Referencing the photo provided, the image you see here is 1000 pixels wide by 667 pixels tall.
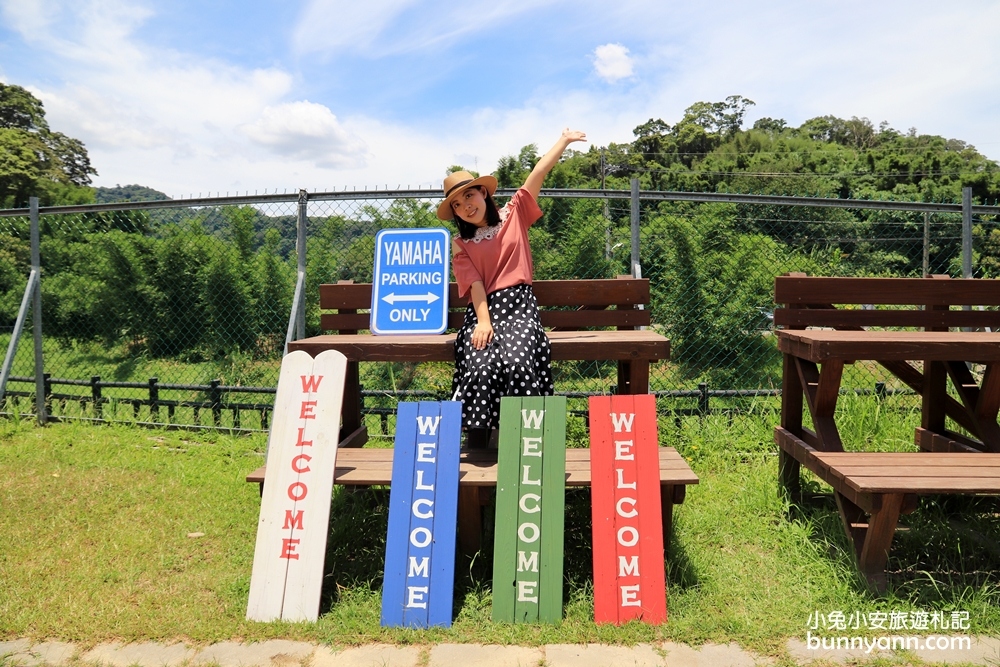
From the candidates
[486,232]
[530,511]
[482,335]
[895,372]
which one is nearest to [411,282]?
[486,232]

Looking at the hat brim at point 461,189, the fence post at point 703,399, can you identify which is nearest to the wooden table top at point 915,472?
the fence post at point 703,399

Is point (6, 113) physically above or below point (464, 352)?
above

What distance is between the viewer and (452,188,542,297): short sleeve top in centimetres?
358

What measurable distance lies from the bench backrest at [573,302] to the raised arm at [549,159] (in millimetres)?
657

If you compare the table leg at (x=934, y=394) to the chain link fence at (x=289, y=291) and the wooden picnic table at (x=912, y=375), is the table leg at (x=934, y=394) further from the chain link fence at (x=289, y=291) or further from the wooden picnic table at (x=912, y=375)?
the chain link fence at (x=289, y=291)

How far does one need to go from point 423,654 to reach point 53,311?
10.2 m

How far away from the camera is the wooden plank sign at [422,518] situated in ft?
9.09

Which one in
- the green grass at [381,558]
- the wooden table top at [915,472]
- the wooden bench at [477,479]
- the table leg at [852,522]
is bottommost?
the green grass at [381,558]

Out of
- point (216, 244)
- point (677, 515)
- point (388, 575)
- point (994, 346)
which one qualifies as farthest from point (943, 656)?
point (216, 244)

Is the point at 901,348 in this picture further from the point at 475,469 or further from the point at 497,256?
the point at 475,469

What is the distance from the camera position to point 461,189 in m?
3.49

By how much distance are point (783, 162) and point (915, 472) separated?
54.4 metres

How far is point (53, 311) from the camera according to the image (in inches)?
406

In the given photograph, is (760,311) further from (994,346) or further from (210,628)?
(210,628)
